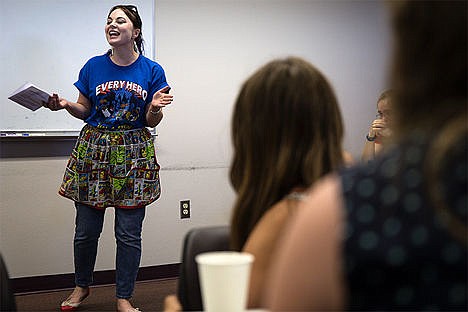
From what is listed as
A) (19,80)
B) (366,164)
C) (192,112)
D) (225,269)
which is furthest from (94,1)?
(366,164)

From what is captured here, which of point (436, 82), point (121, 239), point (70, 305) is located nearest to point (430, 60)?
point (436, 82)

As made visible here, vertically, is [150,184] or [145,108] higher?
[145,108]

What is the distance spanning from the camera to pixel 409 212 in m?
0.69

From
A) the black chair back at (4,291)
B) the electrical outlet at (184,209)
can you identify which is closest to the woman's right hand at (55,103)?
the electrical outlet at (184,209)

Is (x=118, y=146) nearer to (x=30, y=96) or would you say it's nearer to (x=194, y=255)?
(x=30, y=96)

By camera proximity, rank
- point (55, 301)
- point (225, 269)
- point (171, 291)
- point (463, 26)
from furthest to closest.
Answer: point (171, 291), point (55, 301), point (225, 269), point (463, 26)

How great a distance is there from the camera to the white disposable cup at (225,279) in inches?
43.0

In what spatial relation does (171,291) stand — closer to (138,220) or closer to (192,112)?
(138,220)

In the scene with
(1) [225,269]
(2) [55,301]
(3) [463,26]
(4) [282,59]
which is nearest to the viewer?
(3) [463,26]

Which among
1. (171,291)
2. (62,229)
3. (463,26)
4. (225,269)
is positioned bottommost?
(171,291)

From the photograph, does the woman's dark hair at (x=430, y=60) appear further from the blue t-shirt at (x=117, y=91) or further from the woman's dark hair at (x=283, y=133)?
the blue t-shirt at (x=117, y=91)

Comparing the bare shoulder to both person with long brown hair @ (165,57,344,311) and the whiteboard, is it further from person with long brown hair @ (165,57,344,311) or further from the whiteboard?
the whiteboard

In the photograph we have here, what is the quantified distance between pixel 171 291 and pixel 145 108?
1.24m

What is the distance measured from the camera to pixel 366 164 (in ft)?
2.40
